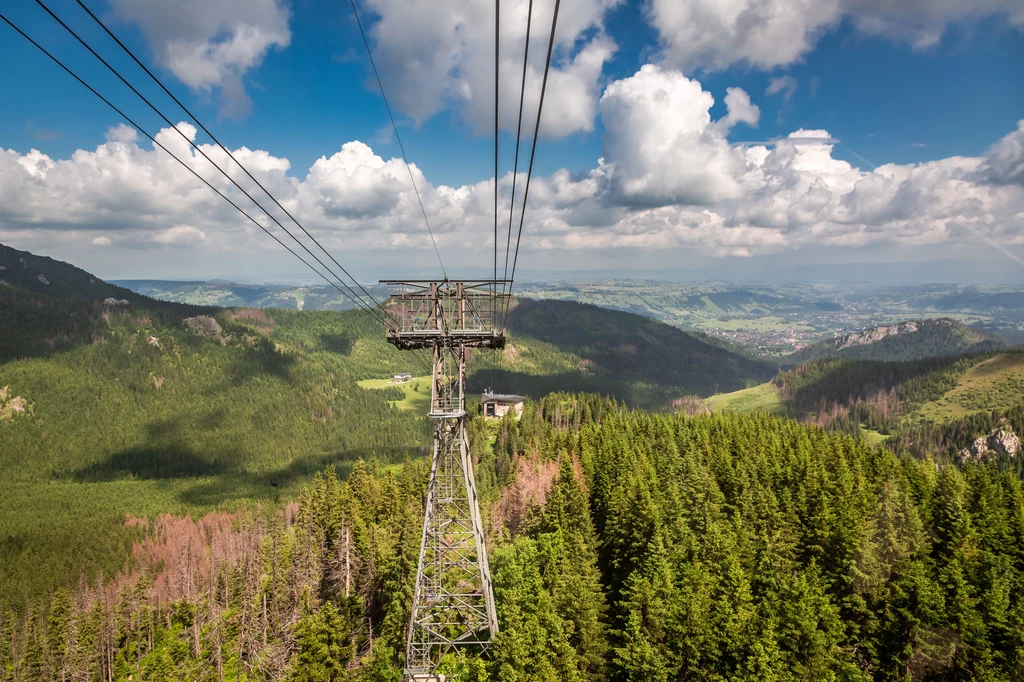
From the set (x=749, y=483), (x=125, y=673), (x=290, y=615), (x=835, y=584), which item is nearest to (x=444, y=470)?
(x=835, y=584)

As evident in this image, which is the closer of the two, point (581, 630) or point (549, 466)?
point (581, 630)

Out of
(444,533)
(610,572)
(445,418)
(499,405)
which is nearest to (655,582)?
(610,572)

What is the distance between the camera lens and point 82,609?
9169 cm

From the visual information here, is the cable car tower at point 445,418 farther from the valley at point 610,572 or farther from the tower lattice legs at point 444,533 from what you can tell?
the valley at point 610,572

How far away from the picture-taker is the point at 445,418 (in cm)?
3106

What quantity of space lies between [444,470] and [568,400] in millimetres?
122718

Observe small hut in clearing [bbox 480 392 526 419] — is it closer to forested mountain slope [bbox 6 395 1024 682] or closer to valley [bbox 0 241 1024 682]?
valley [bbox 0 241 1024 682]

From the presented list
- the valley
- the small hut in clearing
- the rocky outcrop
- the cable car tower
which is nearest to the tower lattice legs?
the cable car tower

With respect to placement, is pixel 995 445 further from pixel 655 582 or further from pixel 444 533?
pixel 444 533

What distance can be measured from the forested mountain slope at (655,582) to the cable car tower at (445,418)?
11.4 ft

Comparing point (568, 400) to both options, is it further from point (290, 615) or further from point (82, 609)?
point (82, 609)

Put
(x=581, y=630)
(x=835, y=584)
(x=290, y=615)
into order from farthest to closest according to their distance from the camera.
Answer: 1. (x=290, y=615)
2. (x=835, y=584)
3. (x=581, y=630)

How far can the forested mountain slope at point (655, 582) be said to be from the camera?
33.9 metres

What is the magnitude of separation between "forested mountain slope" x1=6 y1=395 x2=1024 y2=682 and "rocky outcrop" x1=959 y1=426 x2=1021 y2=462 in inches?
6049
